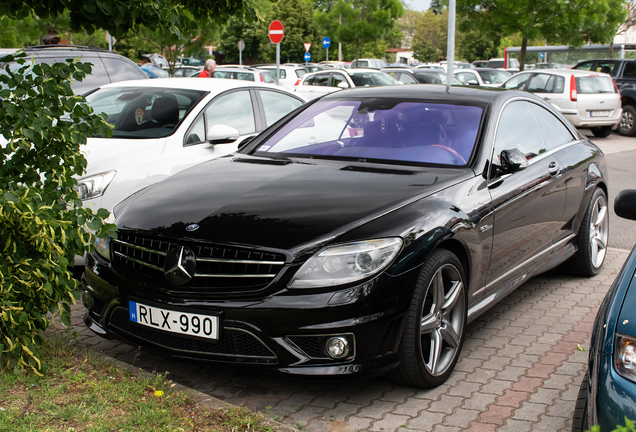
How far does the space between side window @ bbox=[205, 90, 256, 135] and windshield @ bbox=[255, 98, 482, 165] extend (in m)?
1.69

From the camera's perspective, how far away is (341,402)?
139 inches

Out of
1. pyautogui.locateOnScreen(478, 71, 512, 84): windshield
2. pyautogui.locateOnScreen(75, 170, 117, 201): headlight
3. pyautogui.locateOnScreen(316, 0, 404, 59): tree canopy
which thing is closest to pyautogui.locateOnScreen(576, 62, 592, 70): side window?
pyautogui.locateOnScreen(478, 71, 512, 84): windshield

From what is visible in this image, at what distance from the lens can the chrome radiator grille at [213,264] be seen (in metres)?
3.20

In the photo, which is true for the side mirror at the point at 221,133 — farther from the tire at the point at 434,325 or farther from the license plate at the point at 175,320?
the tire at the point at 434,325

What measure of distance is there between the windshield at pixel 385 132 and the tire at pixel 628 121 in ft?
50.7

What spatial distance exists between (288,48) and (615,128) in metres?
43.2

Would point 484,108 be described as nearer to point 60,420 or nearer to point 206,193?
point 206,193

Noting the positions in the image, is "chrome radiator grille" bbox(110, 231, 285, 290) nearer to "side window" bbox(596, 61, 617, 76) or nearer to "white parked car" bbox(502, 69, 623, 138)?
"white parked car" bbox(502, 69, 623, 138)

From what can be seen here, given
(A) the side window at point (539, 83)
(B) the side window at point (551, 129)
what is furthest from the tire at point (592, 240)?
(A) the side window at point (539, 83)

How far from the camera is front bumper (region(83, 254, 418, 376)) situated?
311 centimetres

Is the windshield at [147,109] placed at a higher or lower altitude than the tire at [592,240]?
higher

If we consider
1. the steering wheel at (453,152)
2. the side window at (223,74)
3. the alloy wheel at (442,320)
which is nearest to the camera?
the alloy wheel at (442,320)

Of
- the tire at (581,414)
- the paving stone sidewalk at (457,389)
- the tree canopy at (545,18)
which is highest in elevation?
the tree canopy at (545,18)

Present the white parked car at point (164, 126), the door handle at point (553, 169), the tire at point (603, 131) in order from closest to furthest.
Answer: the door handle at point (553, 169) → the white parked car at point (164, 126) → the tire at point (603, 131)
